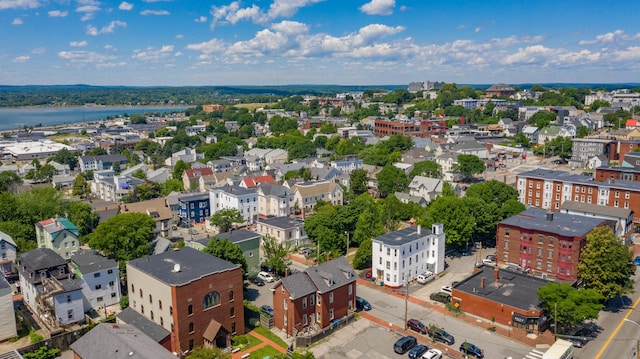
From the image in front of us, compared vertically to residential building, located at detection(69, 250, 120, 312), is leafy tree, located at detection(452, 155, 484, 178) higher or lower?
higher

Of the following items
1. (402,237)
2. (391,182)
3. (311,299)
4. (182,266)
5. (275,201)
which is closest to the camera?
(182,266)

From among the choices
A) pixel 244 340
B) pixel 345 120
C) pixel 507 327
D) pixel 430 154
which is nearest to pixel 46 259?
pixel 244 340

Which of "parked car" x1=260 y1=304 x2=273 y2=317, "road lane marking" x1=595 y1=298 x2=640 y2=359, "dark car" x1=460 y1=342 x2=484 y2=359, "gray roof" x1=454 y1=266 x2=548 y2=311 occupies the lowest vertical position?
"parked car" x1=260 y1=304 x2=273 y2=317

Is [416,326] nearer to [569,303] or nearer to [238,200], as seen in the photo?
[569,303]

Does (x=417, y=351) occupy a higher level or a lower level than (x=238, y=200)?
lower

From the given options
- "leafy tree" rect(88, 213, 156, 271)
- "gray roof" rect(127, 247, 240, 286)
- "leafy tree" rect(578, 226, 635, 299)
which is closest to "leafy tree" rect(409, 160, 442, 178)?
"leafy tree" rect(578, 226, 635, 299)

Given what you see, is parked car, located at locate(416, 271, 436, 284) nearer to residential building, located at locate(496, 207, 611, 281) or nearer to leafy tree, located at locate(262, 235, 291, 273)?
residential building, located at locate(496, 207, 611, 281)

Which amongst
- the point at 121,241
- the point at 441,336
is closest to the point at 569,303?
the point at 441,336
